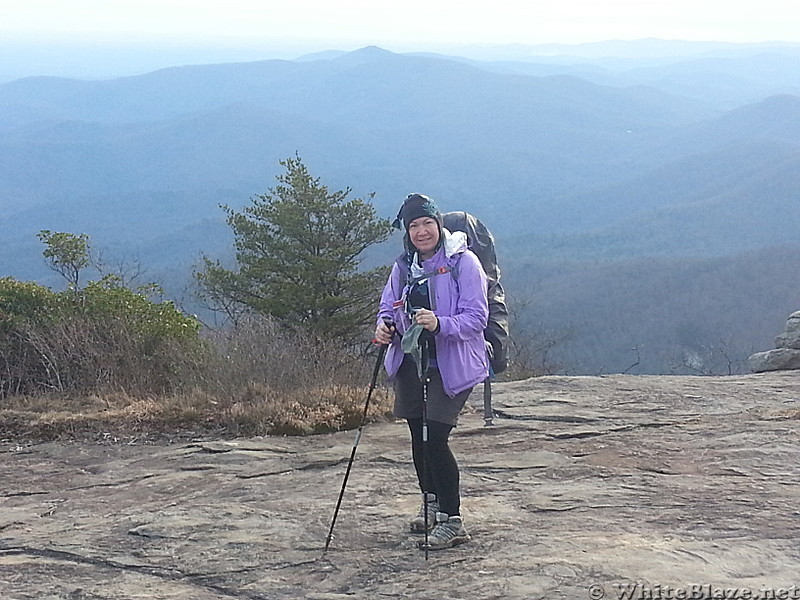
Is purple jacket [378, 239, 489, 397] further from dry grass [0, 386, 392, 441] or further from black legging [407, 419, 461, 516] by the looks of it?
dry grass [0, 386, 392, 441]

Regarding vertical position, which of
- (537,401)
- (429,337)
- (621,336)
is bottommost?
(621,336)

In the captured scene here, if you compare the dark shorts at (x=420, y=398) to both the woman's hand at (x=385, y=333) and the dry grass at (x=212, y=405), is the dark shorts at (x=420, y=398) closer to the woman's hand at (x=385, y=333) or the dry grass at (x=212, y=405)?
the woman's hand at (x=385, y=333)

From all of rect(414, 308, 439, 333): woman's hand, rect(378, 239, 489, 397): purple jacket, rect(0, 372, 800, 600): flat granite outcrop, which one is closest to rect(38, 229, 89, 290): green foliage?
rect(0, 372, 800, 600): flat granite outcrop

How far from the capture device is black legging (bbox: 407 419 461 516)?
388cm

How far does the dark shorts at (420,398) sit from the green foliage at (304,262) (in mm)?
13292

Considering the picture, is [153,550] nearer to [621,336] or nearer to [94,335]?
[94,335]

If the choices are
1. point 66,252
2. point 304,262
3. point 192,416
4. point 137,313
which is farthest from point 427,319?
point 304,262

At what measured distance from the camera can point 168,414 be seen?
7176 millimetres

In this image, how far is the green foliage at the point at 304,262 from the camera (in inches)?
709

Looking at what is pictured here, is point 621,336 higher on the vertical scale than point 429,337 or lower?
lower

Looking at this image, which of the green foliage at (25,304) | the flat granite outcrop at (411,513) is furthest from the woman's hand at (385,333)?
the green foliage at (25,304)

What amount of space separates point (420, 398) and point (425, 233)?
30.7 inches

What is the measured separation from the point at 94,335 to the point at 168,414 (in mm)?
2552

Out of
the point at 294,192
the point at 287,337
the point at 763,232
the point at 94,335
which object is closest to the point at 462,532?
the point at 94,335
